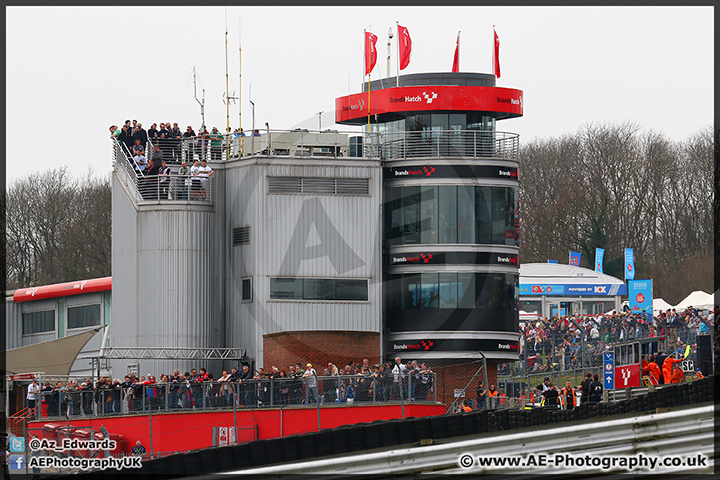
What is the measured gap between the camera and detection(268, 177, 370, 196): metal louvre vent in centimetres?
4291

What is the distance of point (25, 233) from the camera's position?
93812 millimetres

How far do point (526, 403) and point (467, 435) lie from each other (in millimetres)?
10332

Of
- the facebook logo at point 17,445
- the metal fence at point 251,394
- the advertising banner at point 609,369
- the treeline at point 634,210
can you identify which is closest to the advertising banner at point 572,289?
the treeline at point 634,210

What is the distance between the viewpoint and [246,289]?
4266 cm

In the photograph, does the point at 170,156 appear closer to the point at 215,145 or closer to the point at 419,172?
the point at 215,145

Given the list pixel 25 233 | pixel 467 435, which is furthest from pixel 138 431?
pixel 25 233

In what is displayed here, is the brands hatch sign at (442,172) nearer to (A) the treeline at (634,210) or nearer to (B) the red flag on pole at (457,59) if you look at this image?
(B) the red flag on pole at (457,59)

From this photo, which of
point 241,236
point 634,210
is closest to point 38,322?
point 241,236

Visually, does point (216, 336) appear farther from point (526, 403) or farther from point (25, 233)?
point (25, 233)

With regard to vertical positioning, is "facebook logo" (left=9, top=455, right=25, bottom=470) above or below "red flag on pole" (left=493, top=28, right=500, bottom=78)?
below

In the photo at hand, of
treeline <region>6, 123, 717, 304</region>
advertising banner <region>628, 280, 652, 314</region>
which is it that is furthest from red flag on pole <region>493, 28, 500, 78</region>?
Answer: treeline <region>6, 123, 717, 304</region>

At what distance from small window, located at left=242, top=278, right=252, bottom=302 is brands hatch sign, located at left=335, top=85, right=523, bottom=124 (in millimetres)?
7726

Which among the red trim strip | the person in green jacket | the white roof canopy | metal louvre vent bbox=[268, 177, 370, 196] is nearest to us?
metal louvre vent bbox=[268, 177, 370, 196]

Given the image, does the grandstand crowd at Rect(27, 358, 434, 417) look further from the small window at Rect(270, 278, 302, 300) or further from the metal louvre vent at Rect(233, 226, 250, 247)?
the metal louvre vent at Rect(233, 226, 250, 247)
